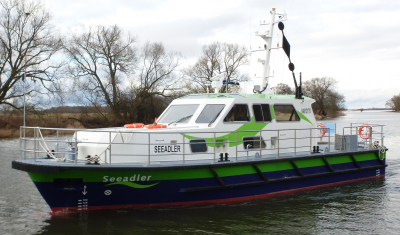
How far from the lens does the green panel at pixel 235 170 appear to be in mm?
8227

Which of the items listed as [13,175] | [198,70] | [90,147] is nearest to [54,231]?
[90,147]

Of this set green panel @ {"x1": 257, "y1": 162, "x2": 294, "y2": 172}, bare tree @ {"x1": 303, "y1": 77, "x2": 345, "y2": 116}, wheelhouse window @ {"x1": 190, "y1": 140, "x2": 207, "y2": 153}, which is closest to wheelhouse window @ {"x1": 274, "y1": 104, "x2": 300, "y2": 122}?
green panel @ {"x1": 257, "y1": 162, "x2": 294, "y2": 172}

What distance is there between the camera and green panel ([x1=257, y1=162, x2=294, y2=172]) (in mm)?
8867

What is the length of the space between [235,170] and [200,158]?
0.88 metres

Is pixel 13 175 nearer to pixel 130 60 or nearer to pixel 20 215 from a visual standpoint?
pixel 20 215

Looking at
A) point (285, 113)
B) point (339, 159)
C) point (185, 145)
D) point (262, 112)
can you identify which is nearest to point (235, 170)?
point (185, 145)

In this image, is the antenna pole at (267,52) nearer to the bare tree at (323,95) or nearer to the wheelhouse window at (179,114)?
the wheelhouse window at (179,114)

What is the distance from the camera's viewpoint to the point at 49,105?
2656cm

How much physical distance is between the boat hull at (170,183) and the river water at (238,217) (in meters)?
0.24

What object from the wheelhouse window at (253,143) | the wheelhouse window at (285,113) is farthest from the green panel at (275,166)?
the wheelhouse window at (285,113)

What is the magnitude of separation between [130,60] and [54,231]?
25270 mm

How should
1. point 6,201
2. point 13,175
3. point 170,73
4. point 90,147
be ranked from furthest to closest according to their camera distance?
point 170,73, point 13,175, point 6,201, point 90,147

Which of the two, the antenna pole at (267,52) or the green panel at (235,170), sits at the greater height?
the antenna pole at (267,52)

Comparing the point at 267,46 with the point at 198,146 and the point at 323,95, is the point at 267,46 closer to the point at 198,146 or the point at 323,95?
the point at 198,146
